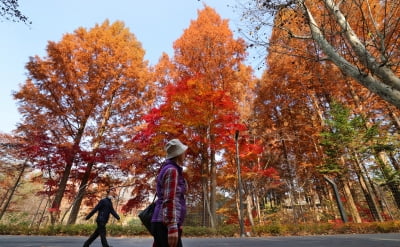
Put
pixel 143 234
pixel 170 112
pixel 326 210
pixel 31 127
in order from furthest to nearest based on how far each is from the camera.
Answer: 1. pixel 326 210
2. pixel 31 127
3. pixel 170 112
4. pixel 143 234

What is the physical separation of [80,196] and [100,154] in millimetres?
2487

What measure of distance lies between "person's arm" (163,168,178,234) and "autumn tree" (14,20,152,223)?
1219 centimetres

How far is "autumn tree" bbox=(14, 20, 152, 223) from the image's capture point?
1258 cm

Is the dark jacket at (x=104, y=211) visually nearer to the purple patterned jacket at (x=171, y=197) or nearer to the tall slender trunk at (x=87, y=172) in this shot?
the purple patterned jacket at (x=171, y=197)

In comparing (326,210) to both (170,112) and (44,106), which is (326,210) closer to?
(170,112)

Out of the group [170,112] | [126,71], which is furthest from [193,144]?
[126,71]

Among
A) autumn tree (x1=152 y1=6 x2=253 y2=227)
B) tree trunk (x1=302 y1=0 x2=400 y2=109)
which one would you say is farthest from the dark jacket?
autumn tree (x1=152 y1=6 x2=253 y2=227)

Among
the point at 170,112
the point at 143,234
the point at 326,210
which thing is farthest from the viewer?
the point at 326,210

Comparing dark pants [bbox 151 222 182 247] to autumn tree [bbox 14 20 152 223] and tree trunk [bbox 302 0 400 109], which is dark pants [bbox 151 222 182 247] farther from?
autumn tree [bbox 14 20 152 223]

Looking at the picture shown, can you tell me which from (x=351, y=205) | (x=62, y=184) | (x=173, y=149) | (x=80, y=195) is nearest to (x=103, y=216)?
(x=173, y=149)

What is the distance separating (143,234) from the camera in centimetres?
1023

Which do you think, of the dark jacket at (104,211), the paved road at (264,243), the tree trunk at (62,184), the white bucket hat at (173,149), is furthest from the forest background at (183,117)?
the white bucket hat at (173,149)

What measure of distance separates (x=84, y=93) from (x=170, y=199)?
13662mm

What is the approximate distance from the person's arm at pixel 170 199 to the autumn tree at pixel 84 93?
480 inches
